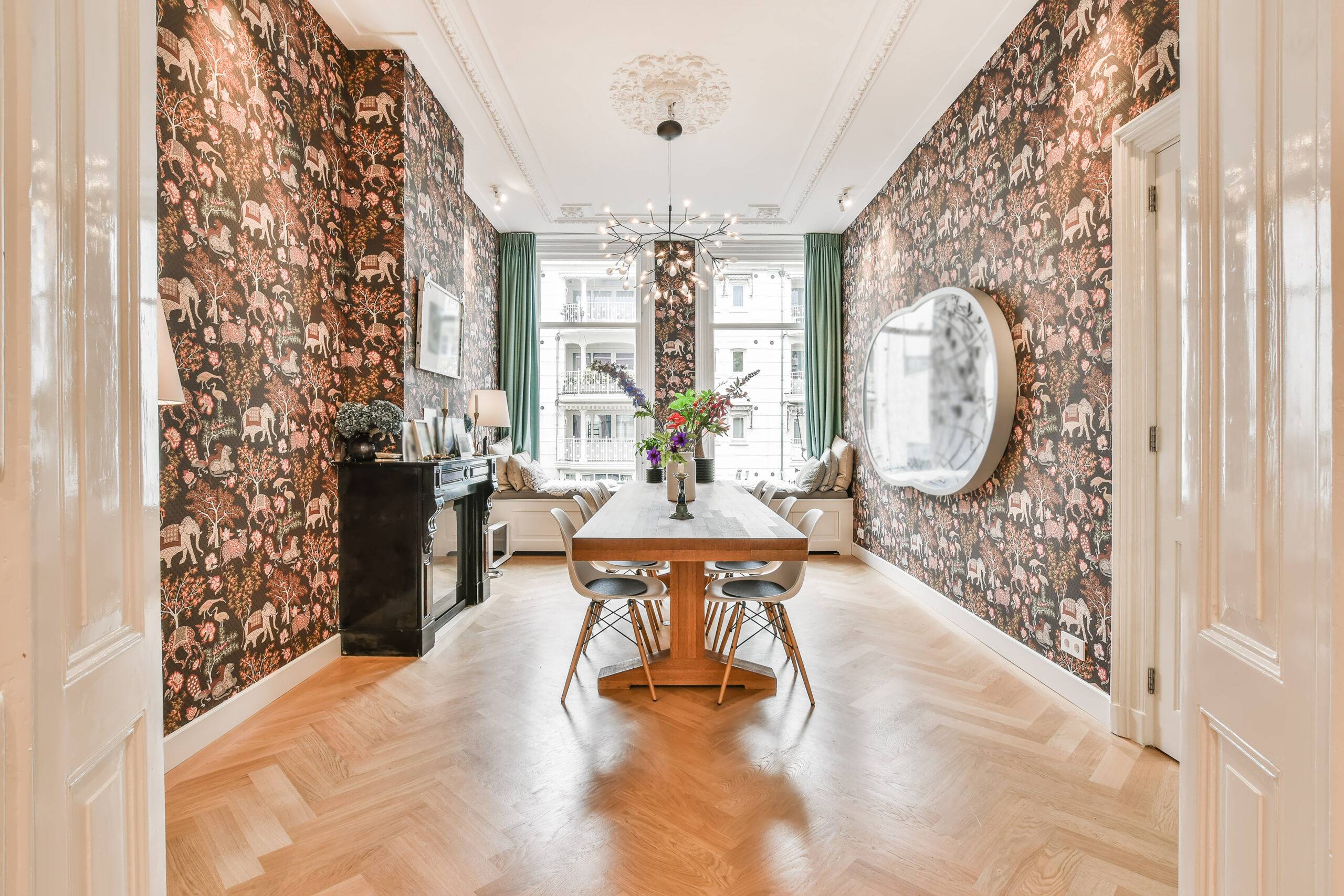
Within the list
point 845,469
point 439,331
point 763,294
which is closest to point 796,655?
point 439,331

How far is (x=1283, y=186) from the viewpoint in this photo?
68 centimetres

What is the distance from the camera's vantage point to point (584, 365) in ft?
21.8

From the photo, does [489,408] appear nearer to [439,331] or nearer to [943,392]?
[439,331]

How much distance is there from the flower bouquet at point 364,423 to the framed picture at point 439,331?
477 millimetres

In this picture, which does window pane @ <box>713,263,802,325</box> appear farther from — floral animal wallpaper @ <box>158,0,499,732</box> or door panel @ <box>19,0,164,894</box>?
door panel @ <box>19,0,164,894</box>

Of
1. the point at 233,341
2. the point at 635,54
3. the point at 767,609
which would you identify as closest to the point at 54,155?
the point at 233,341

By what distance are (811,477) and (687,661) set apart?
10.9 ft

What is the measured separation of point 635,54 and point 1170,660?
12.4ft

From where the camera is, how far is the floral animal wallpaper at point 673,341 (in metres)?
6.33

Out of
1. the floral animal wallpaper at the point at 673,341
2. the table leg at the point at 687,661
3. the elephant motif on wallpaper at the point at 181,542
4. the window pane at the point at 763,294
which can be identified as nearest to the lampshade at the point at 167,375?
the elephant motif on wallpaper at the point at 181,542

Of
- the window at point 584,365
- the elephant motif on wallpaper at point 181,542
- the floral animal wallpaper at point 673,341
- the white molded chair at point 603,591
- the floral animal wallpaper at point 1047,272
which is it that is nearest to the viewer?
the elephant motif on wallpaper at point 181,542

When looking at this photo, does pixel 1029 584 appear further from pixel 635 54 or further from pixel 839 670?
pixel 635 54

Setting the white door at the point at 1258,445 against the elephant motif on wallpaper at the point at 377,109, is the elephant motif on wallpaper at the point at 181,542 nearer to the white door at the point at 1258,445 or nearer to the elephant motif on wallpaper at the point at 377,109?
the elephant motif on wallpaper at the point at 377,109

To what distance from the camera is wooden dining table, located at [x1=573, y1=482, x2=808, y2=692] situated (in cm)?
230
